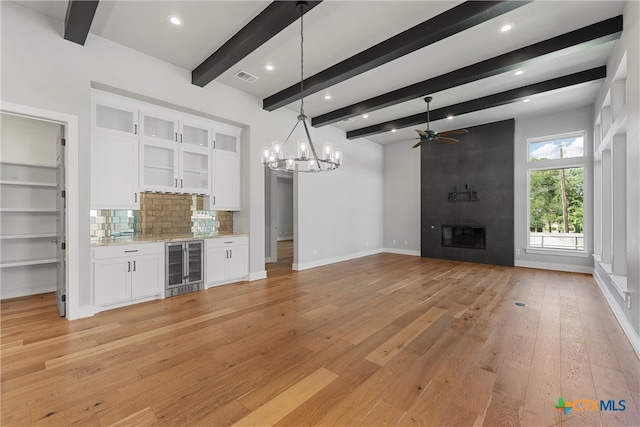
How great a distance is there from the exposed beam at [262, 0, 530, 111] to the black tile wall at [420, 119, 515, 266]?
4732 mm

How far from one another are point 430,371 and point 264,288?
3.14m

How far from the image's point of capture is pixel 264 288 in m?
4.78

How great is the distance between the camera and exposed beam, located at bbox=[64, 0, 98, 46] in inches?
109

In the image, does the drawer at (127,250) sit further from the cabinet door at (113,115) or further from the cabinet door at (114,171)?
the cabinet door at (113,115)

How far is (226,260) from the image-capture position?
4934mm

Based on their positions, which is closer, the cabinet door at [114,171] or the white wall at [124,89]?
the white wall at [124,89]

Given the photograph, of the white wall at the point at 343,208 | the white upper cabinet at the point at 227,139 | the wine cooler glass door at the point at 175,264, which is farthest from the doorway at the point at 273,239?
the white upper cabinet at the point at 227,139

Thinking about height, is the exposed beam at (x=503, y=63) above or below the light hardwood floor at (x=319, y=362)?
above

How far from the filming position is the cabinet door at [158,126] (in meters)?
4.27

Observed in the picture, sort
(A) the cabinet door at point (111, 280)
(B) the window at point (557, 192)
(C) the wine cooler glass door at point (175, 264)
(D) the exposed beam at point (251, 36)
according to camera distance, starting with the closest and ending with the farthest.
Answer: (D) the exposed beam at point (251, 36) → (A) the cabinet door at point (111, 280) → (C) the wine cooler glass door at point (175, 264) → (B) the window at point (557, 192)

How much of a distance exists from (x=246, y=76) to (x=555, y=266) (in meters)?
7.69

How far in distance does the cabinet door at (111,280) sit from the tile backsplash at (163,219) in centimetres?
89

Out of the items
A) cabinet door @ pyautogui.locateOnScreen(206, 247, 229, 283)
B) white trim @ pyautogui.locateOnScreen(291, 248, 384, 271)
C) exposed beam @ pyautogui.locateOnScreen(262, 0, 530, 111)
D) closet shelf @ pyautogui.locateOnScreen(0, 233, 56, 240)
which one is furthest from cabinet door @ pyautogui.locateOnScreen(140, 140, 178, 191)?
white trim @ pyautogui.locateOnScreen(291, 248, 384, 271)

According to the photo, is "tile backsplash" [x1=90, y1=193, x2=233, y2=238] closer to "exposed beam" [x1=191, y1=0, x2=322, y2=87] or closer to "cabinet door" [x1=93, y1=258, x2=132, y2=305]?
"cabinet door" [x1=93, y1=258, x2=132, y2=305]
